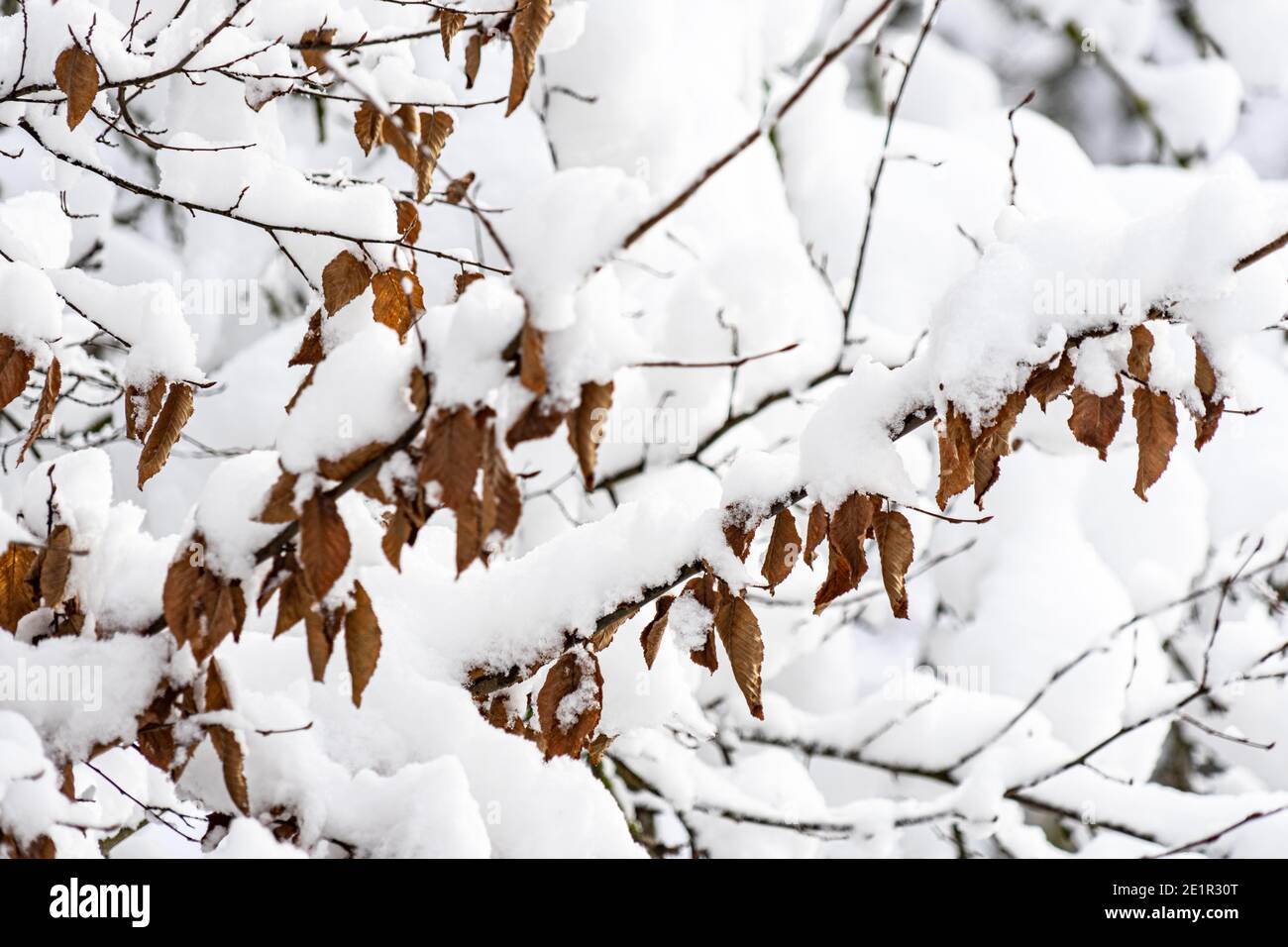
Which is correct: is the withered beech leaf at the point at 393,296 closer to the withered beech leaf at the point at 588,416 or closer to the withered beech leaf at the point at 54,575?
the withered beech leaf at the point at 54,575

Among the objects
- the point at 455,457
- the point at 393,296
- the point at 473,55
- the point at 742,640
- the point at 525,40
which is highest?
the point at 473,55

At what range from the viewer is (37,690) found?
1195mm

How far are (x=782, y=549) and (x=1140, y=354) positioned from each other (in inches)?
20.0

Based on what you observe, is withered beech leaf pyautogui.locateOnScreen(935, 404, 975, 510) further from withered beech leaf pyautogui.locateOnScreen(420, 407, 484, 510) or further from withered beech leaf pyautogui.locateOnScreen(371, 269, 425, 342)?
withered beech leaf pyautogui.locateOnScreen(371, 269, 425, 342)

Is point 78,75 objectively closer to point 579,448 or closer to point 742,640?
point 579,448

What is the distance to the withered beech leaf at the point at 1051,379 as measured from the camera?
3.83ft

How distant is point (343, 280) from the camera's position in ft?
5.25

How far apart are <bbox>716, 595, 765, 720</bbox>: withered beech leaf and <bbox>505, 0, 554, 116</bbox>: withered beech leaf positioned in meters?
0.79

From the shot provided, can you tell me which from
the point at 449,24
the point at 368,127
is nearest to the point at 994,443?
the point at 449,24

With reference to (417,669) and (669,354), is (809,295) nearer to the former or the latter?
(669,354)

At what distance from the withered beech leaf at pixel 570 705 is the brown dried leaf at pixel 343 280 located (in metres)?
0.72

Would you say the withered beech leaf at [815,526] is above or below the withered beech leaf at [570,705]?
above

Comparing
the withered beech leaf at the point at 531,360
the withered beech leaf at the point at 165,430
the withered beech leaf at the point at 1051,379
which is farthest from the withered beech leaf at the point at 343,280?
the withered beech leaf at the point at 1051,379

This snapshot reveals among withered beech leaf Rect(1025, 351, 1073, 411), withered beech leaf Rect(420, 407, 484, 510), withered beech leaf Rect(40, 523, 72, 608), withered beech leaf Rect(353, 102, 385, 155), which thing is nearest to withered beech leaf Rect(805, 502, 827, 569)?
withered beech leaf Rect(1025, 351, 1073, 411)
